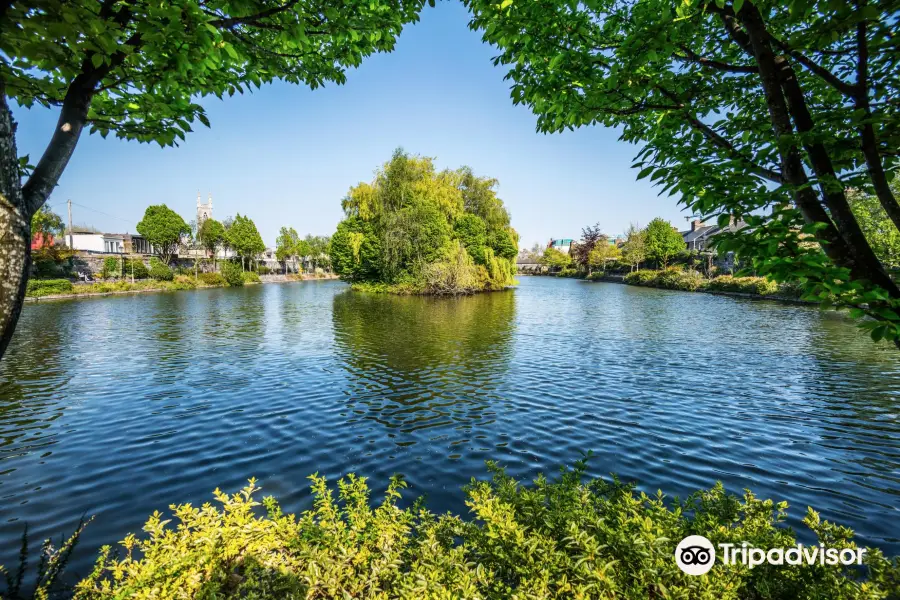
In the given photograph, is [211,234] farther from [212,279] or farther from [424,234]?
[424,234]

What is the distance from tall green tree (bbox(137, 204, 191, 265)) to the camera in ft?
266

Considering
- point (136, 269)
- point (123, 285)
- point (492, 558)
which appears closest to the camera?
point (492, 558)

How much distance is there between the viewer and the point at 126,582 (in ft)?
10.7

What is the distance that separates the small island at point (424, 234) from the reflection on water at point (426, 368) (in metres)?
17.0

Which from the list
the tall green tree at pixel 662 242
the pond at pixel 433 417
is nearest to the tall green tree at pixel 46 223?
the pond at pixel 433 417

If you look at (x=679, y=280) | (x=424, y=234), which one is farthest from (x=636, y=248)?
(x=424, y=234)

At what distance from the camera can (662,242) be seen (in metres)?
80.0

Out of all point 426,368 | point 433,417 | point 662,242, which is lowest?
point 433,417

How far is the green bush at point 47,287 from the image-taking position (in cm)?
4544

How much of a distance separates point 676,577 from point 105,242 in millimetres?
110021

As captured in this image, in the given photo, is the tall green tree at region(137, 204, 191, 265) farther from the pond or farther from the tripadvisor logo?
the tripadvisor logo

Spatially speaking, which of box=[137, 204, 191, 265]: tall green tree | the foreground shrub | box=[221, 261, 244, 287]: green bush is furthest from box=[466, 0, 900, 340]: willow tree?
box=[137, 204, 191, 265]: tall green tree

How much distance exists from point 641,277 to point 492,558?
78.8 metres

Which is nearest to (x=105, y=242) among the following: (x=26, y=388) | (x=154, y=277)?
(x=154, y=277)
